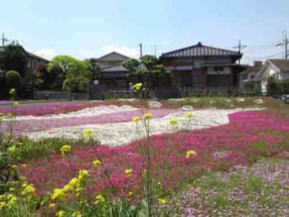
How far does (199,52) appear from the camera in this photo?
141 feet

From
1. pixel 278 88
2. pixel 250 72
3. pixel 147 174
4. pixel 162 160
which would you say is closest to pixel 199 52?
pixel 278 88

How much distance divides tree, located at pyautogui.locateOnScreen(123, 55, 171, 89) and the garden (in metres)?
25.7

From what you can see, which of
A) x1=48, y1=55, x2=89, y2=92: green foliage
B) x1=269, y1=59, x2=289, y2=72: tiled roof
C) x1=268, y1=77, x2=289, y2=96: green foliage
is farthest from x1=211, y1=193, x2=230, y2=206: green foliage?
x1=269, y1=59, x2=289, y2=72: tiled roof

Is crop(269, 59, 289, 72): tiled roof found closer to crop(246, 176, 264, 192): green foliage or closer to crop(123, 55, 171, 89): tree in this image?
crop(123, 55, 171, 89): tree

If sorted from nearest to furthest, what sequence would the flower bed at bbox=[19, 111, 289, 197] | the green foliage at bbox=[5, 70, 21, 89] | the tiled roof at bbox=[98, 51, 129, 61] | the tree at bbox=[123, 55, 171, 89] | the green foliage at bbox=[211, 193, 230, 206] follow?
the green foliage at bbox=[211, 193, 230, 206] → the flower bed at bbox=[19, 111, 289, 197] → the tree at bbox=[123, 55, 171, 89] → the green foliage at bbox=[5, 70, 21, 89] → the tiled roof at bbox=[98, 51, 129, 61]

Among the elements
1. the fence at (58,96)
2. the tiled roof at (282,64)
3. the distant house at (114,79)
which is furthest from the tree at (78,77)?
the tiled roof at (282,64)

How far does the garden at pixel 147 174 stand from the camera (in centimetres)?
353

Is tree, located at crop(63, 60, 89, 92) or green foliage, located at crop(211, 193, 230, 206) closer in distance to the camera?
green foliage, located at crop(211, 193, 230, 206)

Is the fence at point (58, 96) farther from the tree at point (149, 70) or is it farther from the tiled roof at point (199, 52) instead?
the tiled roof at point (199, 52)

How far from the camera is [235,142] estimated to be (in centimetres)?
1019

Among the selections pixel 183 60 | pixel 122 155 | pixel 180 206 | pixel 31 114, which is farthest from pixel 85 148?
pixel 183 60

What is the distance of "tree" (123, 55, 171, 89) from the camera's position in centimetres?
3909

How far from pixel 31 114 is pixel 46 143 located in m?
11.5

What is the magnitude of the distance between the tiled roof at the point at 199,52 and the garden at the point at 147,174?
29846 mm
